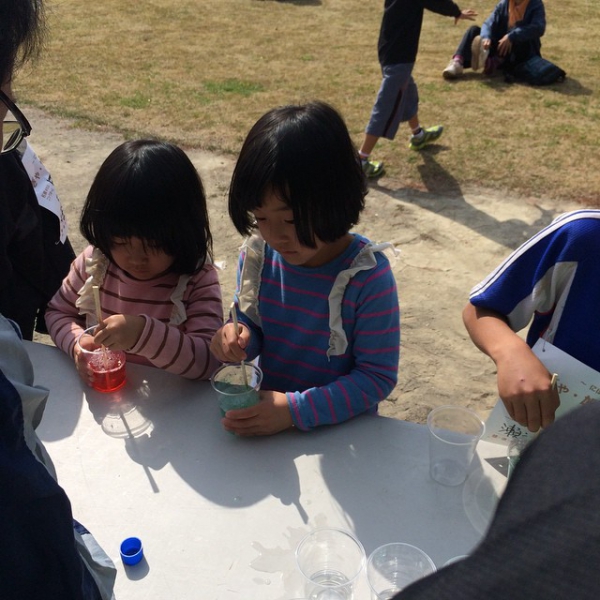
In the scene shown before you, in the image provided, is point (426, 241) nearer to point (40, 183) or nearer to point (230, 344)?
point (40, 183)

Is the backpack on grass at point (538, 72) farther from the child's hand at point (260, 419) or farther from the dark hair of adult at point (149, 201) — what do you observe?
Answer: the child's hand at point (260, 419)

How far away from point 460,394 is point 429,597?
105 inches

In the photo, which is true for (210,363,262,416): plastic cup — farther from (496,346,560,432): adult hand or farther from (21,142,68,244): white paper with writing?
(21,142,68,244): white paper with writing

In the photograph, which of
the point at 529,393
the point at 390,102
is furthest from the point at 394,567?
the point at 390,102

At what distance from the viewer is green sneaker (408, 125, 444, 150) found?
209 inches

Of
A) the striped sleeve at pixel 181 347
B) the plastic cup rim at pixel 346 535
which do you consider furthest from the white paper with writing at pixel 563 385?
the striped sleeve at pixel 181 347

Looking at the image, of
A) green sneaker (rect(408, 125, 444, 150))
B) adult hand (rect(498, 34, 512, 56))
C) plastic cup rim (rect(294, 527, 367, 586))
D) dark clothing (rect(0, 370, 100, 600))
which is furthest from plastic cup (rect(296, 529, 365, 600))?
adult hand (rect(498, 34, 512, 56))

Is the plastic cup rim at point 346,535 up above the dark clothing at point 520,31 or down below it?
below

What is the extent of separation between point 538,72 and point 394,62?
2.54 meters

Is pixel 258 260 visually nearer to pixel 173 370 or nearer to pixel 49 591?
pixel 173 370

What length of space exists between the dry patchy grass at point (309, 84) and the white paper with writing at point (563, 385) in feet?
11.4

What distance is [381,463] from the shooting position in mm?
1424

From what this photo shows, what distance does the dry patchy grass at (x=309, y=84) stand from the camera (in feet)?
16.9

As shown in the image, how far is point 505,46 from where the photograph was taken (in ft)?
22.7
